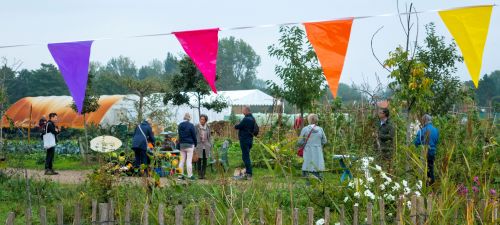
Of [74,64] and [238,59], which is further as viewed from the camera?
[238,59]

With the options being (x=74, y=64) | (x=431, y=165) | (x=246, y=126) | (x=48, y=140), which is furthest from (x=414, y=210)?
(x=48, y=140)

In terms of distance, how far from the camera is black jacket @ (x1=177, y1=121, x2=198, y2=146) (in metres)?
11.9

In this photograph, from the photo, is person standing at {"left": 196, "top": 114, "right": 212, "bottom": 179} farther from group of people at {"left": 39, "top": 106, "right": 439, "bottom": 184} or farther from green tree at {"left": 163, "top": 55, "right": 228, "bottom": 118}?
green tree at {"left": 163, "top": 55, "right": 228, "bottom": 118}

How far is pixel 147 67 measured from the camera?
9144 centimetres

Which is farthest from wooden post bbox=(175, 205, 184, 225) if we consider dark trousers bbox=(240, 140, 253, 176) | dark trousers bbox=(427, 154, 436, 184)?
dark trousers bbox=(240, 140, 253, 176)

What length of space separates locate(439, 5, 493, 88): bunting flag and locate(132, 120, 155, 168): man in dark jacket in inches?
277

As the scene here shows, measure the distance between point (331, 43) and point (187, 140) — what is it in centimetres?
625

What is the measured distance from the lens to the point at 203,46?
6.23 m

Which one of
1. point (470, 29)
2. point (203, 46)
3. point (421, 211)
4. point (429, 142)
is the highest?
point (470, 29)

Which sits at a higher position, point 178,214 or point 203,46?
point 203,46

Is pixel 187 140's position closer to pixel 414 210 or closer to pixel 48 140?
pixel 48 140

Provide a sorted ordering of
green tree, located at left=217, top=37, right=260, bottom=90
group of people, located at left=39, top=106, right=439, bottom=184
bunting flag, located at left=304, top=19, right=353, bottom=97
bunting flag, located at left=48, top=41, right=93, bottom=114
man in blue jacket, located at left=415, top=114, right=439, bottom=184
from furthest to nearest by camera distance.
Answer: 1. green tree, located at left=217, top=37, right=260, bottom=90
2. group of people, located at left=39, top=106, right=439, bottom=184
3. man in blue jacket, located at left=415, top=114, right=439, bottom=184
4. bunting flag, located at left=48, top=41, right=93, bottom=114
5. bunting flag, located at left=304, top=19, right=353, bottom=97

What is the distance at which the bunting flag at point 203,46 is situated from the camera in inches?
244

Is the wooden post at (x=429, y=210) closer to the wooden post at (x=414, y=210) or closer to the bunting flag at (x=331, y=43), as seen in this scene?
the wooden post at (x=414, y=210)
